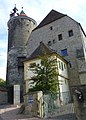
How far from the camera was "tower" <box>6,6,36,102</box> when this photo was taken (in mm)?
34000

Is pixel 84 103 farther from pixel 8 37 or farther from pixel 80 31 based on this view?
pixel 8 37

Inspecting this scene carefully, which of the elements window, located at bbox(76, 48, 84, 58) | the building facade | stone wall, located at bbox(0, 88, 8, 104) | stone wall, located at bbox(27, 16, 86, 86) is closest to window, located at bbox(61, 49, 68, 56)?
stone wall, located at bbox(27, 16, 86, 86)

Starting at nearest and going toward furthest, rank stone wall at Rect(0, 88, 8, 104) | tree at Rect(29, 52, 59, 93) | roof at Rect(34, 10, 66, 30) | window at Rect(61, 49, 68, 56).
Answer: tree at Rect(29, 52, 59, 93) → stone wall at Rect(0, 88, 8, 104) → window at Rect(61, 49, 68, 56) → roof at Rect(34, 10, 66, 30)

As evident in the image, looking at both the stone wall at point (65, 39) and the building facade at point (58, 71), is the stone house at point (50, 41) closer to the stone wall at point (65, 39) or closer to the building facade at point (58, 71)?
the stone wall at point (65, 39)

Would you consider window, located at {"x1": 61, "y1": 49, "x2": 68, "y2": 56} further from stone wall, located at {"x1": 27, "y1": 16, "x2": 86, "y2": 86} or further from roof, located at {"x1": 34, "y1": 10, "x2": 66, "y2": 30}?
roof, located at {"x1": 34, "y1": 10, "x2": 66, "y2": 30}

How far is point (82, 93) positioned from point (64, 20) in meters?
22.3

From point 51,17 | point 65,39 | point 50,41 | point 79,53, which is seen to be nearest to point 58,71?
point 79,53

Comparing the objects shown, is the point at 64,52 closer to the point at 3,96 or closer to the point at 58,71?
the point at 58,71

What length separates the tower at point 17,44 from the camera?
34.0 m

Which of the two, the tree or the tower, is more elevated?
the tower

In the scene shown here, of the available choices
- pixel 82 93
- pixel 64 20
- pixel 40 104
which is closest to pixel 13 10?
pixel 64 20

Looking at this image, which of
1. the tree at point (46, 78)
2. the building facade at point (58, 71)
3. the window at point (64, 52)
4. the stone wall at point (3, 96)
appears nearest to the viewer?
the tree at point (46, 78)

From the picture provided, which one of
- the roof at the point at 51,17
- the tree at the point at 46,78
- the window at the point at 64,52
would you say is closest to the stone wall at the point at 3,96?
the tree at the point at 46,78

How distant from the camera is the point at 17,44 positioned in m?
36.7
